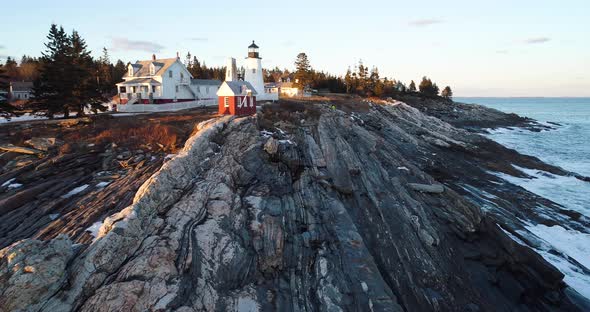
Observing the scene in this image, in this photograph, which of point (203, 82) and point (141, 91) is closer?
point (141, 91)

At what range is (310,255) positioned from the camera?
14750 millimetres

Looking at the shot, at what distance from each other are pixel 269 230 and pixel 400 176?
12.3 m

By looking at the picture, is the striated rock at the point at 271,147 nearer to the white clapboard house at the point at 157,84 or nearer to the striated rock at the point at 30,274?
the striated rock at the point at 30,274

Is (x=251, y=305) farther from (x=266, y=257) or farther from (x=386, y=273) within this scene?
(x=386, y=273)

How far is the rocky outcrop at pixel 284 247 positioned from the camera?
10672 millimetres

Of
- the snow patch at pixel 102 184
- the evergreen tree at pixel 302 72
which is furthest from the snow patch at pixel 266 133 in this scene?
the evergreen tree at pixel 302 72

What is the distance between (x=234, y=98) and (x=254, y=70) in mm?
23321

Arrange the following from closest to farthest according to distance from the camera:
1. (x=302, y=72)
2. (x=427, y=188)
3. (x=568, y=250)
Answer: (x=568, y=250)
(x=427, y=188)
(x=302, y=72)

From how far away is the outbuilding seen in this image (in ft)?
103

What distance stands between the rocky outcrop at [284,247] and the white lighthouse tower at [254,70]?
99.7 ft

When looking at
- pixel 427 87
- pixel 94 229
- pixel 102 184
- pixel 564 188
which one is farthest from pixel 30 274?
pixel 427 87

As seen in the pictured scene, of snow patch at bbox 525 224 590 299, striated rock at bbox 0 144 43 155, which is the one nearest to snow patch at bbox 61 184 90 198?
striated rock at bbox 0 144 43 155

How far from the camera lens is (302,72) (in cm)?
7988

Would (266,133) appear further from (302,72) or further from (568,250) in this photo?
(302,72)
